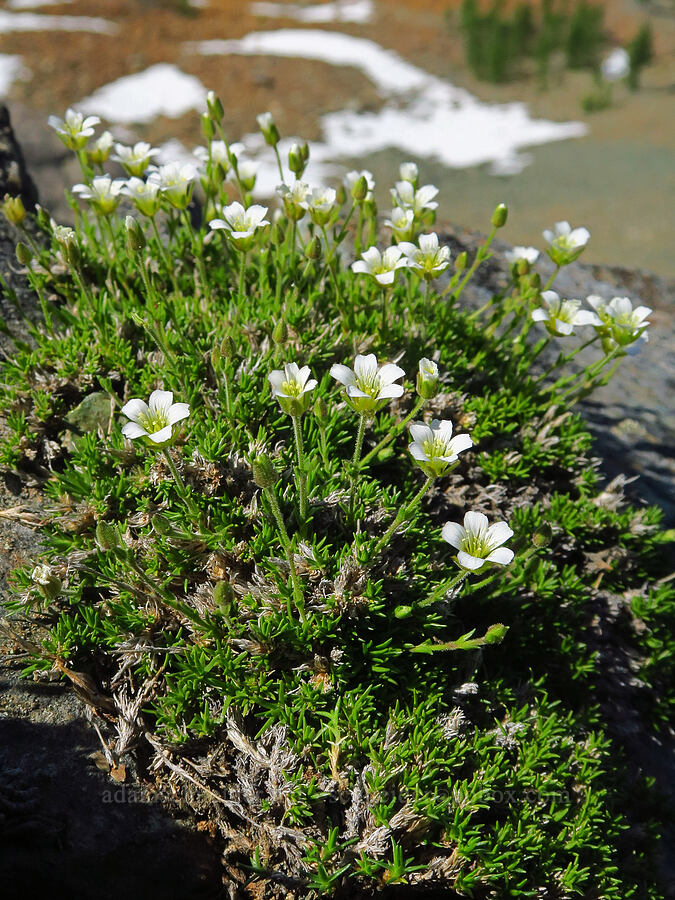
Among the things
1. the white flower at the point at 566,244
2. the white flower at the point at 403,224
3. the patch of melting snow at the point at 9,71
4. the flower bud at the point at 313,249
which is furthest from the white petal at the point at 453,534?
the patch of melting snow at the point at 9,71

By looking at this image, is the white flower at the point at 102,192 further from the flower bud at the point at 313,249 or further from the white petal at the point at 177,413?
the white petal at the point at 177,413

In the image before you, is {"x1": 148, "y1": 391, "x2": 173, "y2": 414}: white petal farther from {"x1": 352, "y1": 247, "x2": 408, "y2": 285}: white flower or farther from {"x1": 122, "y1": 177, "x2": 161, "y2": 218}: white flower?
{"x1": 122, "y1": 177, "x2": 161, "y2": 218}: white flower

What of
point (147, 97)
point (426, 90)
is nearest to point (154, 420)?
point (147, 97)

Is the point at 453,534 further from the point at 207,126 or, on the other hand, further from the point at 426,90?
the point at 426,90

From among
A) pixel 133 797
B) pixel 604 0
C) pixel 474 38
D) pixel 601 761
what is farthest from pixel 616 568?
pixel 604 0

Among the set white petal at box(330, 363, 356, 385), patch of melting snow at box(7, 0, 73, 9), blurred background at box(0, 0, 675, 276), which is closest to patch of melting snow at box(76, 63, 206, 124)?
blurred background at box(0, 0, 675, 276)

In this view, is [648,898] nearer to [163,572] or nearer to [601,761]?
[601,761]

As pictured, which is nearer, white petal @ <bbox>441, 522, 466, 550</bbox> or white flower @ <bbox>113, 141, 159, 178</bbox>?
white petal @ <bbox>441, 522, 466, 550</bbox>
